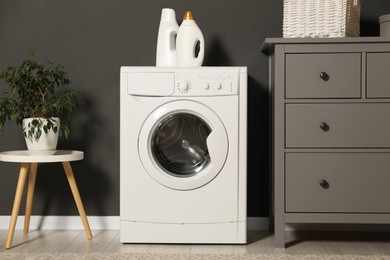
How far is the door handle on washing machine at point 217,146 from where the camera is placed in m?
2.78

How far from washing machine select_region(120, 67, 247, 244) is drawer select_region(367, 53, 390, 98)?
548 millimetres

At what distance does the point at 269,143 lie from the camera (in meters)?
3.25

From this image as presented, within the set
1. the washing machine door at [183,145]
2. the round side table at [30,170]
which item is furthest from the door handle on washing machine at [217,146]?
the round side table at [30,170]

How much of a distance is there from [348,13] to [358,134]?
1.82 feet

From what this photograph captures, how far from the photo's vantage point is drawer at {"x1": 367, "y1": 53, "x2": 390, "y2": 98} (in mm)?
2729

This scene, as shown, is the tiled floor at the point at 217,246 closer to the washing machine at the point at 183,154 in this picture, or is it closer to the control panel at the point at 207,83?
the washing machine at the point at 183,154

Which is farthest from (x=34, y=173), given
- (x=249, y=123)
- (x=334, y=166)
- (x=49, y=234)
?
(x=334, y=166)

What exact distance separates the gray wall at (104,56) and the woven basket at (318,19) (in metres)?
0.42

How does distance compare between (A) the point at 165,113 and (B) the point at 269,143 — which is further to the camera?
(B) the point at 269,143

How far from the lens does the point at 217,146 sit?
2.78 m

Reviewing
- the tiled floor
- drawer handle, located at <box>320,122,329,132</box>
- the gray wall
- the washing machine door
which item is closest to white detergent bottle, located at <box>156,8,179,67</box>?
the gray wall

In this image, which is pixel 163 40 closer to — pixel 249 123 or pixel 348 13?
pixel 249 123

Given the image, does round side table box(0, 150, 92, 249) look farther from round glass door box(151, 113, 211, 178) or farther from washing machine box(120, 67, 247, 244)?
round glass door box(151, 113, 211, 178)

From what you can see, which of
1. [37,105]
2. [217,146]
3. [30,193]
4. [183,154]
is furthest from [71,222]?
[217,146]
